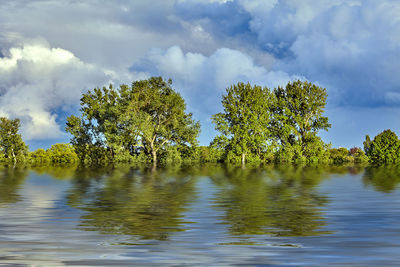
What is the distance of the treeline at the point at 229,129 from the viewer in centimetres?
7269

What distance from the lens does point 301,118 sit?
7738cm

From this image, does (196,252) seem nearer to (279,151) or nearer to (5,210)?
(5,210)

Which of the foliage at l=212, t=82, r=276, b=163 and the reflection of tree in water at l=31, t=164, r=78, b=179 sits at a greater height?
the foliage at l=212, t=82, r=276, b=163

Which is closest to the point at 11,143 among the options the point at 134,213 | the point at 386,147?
the point at 386,147

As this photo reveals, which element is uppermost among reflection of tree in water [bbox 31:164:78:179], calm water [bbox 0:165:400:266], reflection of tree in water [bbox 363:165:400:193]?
reflection of tree in water [bbox 31:164:78:179]

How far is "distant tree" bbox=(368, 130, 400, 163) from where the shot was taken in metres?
81.8

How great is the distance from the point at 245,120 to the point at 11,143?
53.7m

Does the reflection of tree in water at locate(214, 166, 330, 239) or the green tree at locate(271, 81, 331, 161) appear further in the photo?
the green tree at locate(271, 81, 331, 161)

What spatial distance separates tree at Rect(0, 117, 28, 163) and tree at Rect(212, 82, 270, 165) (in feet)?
152

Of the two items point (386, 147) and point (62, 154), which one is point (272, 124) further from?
point (62, 154)

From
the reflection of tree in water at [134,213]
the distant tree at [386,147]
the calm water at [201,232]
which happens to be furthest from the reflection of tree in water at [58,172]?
the distant tree at [386,147]

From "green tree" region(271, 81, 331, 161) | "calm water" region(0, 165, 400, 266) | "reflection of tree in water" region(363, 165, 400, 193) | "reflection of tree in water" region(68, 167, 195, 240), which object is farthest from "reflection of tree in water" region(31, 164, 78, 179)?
"green tree" region(271, 81, 331, 161)

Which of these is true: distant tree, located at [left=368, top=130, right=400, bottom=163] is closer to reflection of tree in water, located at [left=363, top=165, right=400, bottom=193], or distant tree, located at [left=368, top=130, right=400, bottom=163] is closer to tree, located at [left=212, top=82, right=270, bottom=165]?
tree, located at [left=212, top=82, right=270, bottom=165]

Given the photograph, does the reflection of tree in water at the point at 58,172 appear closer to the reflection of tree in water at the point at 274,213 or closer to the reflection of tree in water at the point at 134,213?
the reflection of tree in water at the point at 134,213
